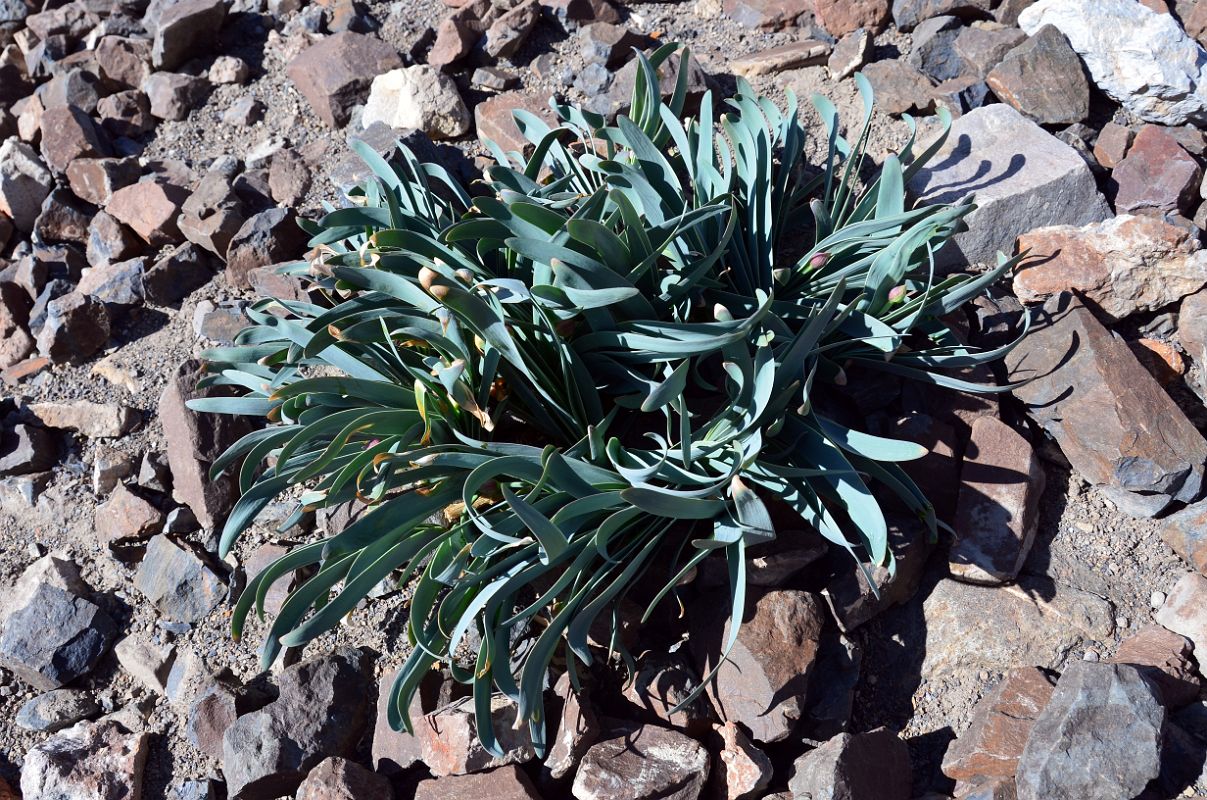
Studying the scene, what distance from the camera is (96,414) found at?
2.68 metres

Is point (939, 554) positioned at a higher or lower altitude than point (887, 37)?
lower

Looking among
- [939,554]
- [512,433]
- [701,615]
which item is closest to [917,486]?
[939,554]

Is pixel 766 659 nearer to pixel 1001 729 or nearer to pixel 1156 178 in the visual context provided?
pixel 1001 729

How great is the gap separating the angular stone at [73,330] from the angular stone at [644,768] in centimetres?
195

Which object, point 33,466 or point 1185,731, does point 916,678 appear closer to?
point 1185,731

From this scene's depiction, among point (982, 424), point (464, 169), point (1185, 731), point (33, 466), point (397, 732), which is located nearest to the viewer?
point (1185, 731)

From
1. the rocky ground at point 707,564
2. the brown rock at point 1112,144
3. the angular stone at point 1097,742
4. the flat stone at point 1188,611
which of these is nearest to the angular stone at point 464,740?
the rocky ground at point 707,564

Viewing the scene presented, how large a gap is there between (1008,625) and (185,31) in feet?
10.9

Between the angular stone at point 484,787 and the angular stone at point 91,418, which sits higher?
the angular stone at point 91,418

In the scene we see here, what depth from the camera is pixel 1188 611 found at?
198cm

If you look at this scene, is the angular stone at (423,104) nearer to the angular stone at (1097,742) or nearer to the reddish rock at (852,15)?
the reddish rock at (852,15)

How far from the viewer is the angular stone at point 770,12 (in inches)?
129

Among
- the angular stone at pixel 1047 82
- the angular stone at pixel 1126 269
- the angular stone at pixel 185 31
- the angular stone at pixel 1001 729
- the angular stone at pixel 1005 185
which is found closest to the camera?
the angular stone at pixel 1001 729

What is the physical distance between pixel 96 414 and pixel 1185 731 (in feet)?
8.74
